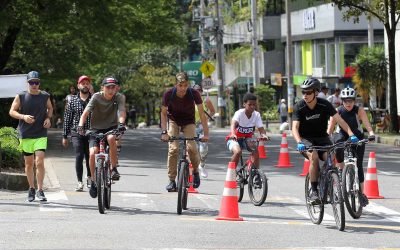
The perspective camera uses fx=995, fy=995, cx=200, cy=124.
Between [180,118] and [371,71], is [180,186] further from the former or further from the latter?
[371,71]

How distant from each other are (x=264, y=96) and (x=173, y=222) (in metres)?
42.0

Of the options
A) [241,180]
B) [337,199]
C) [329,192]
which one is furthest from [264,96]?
[337,199]

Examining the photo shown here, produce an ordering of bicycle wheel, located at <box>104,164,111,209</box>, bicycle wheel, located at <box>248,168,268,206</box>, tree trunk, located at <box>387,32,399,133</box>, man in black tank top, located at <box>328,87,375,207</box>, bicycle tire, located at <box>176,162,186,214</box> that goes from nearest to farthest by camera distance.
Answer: bicycle tire, located at <box>176,162,186,214</box> → bicycle wheel, located at <box>104,164,111,209</box> → bicycle wheel, located at <box>248,168,268,206</box> → man in black tank top, located at <box>328,87,375,207</box> → tree trunk, located at <box>387,32,399,133</box>

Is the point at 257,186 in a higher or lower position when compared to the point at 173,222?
higher

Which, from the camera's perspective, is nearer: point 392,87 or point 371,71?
point 392,87

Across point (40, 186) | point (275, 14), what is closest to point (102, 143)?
point (40, 186)

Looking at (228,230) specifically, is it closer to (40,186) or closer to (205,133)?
(205,133)

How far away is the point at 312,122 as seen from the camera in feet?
41.6

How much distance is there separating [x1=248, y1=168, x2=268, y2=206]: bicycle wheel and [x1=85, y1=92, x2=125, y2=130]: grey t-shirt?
2228 millimetres

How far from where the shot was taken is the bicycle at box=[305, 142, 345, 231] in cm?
1186

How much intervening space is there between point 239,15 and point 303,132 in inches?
2228

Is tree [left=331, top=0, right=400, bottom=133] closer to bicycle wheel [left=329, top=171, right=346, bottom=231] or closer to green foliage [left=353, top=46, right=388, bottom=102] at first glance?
green foliage [left=353, top=46, right=388, bottom=102]

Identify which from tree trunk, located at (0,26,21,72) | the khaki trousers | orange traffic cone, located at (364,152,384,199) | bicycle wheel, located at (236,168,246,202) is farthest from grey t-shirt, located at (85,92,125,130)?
tree trunk, located at (0,26,21,72)

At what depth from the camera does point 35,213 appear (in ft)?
43.5
